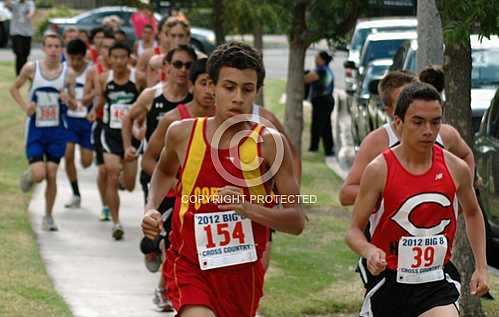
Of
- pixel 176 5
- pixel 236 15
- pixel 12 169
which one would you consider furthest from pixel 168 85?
pixel 176 5

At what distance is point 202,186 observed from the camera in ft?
21.6

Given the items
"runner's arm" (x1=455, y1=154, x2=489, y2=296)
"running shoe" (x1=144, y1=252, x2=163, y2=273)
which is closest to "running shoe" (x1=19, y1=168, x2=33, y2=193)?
"running shoe" (x1=144, y1=252, x2=163, y2=273)

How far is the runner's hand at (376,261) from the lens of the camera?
21.1 ft

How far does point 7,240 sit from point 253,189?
674cm

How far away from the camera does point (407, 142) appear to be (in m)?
6.80

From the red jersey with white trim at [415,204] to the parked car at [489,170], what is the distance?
539 centimetres

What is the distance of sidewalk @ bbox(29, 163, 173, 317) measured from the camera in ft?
34.5

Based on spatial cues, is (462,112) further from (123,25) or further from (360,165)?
(123,25)

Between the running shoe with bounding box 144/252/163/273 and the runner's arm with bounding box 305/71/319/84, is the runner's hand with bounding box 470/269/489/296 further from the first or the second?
the runner's arm with bounding box 305/71/319/84

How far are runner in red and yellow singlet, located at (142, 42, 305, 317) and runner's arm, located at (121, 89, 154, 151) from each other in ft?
14.6

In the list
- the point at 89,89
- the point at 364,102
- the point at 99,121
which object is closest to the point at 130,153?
the point at 99,121

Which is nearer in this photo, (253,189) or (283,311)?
(253,189)

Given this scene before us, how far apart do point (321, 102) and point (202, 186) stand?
1656cm

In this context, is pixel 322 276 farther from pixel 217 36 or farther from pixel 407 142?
pixel 217 36
